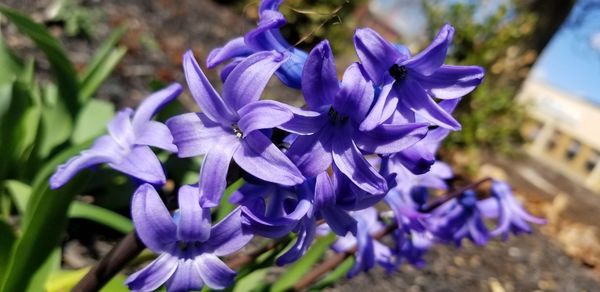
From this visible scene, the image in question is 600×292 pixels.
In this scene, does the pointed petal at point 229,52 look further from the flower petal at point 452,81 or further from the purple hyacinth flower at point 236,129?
the flower petal at point 452,81

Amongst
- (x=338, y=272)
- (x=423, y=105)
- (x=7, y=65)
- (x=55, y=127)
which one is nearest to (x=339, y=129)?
(x=423, y=105)

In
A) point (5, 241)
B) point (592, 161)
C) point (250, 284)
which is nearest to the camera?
point (5, 241)

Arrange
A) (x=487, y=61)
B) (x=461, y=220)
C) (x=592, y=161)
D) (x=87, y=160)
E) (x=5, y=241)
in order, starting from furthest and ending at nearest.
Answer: (x=592, y=161)
(x=487, y=61)
(x=461, y=220)
(x=5, y=241)
(x=87, y=160)

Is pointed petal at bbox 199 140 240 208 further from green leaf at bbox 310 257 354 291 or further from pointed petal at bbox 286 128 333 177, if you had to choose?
green leaf at bbox 310 257 354 291

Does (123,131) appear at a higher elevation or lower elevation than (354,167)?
lower

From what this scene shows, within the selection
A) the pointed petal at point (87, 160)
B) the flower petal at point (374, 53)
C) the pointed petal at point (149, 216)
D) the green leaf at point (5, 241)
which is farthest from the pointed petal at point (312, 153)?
the green leaf at point (5, 241)

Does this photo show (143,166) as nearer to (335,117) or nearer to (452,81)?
(335,117)

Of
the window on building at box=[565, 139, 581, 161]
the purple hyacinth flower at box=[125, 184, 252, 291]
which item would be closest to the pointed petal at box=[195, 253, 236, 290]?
the purple hyacinth flower at box=[125, 184, 252, 291]
